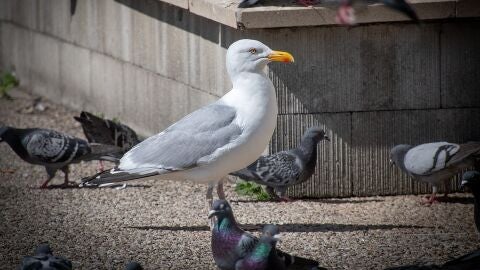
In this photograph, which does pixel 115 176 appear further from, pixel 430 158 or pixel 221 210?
pixel 430 158

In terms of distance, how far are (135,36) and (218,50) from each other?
196 centimetres

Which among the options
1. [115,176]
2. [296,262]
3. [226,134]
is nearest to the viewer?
[296,262]

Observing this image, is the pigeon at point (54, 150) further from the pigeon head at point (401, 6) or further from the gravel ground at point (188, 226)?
the pigeon head at point (401, 6)

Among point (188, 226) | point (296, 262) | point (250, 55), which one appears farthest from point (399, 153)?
point (296, 262)

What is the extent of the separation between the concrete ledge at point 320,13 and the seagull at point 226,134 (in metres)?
0.73

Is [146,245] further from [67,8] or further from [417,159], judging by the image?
[67,8]

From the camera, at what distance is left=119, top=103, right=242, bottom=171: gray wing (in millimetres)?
8398

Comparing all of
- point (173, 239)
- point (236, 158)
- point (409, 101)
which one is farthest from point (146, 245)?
point (409, 101)

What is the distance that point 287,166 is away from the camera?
9375mm

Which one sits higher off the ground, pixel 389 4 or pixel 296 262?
pixel 389 4

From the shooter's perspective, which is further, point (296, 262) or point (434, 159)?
point (434, 159)

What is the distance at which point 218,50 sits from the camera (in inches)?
400

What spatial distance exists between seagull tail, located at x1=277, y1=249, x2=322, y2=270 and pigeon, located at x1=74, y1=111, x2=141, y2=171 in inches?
159

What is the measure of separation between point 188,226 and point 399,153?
186cm
